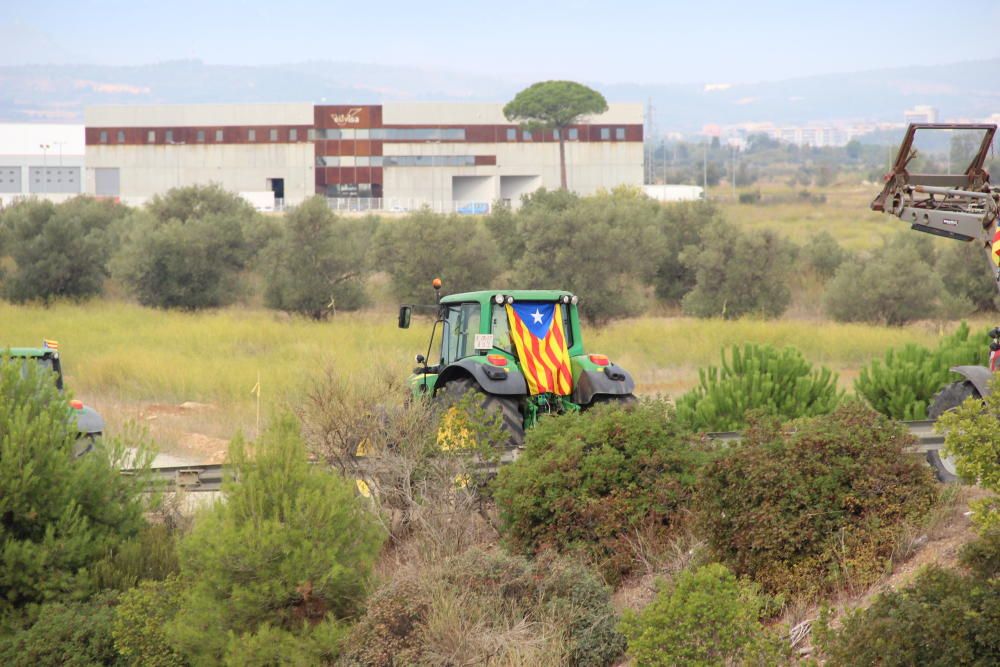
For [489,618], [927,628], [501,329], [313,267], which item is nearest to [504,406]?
[501,329]

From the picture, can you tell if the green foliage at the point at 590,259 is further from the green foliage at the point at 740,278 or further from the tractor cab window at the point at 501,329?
the tractor cab window at the point at 501,329

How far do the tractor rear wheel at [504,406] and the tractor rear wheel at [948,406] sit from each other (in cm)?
412

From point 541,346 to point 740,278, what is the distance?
2837 centimetres

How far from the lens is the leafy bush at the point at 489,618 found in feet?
28.0

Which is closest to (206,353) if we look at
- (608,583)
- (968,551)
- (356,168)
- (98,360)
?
(98,360)

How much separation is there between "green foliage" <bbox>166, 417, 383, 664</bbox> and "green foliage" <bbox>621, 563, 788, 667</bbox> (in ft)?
8.61

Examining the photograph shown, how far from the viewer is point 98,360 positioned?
2833cm

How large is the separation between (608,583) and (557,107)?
270 ft

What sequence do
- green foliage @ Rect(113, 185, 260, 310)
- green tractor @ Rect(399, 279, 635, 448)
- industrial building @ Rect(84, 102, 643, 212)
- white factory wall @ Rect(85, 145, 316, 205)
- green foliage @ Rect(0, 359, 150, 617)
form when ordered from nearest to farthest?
green foliage @ Rect(0, 359, 150, 617) → green tractor @ Rect(399, 279, 635, 448) → green foliage @ Rect(113, 185, 260, 310) → white factory wall @ Rect(85, 145, 316, 205) → industrial building @ Rect(84, 102, 643, 212)

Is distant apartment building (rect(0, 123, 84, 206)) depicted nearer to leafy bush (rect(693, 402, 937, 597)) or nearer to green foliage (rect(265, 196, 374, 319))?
green foliage (rect(265, 196, 374, 319))

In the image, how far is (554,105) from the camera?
295 ft

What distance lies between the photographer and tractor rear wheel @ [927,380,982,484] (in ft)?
35.2

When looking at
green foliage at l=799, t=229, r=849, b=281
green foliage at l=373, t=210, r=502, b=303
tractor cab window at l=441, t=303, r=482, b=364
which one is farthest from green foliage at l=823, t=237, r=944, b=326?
tractor cab window at l=441, t=303, r=482, b=364

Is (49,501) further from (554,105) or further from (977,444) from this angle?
(554,105)
